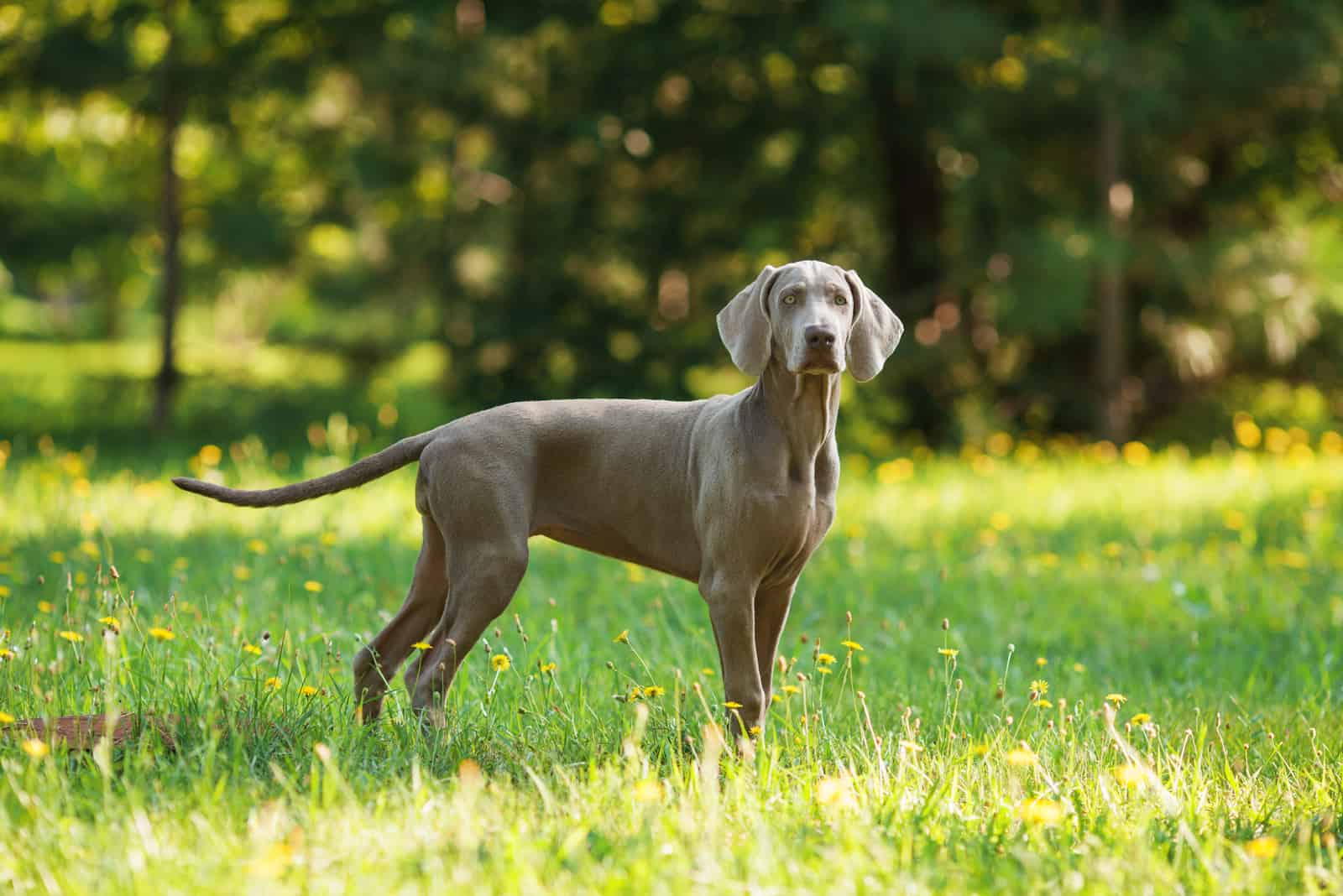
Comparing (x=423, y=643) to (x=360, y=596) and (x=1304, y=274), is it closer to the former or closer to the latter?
(x=360, y=596)

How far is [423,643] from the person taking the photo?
13.4 feet

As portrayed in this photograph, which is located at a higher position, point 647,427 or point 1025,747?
point 647,427

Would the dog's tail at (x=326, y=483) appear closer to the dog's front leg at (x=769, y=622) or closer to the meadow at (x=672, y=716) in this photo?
the meadow at (x=672, y=716)

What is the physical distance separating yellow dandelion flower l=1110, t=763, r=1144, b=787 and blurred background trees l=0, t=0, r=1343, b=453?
7.78m

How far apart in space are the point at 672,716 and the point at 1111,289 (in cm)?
853

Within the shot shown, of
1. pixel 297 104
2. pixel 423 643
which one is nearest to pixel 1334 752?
pixel 423 643

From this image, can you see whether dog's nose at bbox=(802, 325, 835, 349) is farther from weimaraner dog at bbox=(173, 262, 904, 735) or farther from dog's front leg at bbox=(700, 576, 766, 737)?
dog's front leg at bbox=(700, 576, 766, 737)

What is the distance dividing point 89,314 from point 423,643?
2904 centimetres

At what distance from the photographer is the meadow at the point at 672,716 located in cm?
308

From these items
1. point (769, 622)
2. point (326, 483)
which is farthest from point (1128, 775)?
point (326, 483)

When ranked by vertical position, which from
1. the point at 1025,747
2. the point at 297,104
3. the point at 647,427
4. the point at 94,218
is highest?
the point at 297,104

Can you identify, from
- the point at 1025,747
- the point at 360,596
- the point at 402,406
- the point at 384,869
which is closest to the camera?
the point at 384,869

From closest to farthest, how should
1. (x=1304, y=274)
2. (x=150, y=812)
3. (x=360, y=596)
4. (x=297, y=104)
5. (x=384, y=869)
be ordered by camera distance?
1. (x=384, y=869)
2. (x=150, y=812)
3. (x=360, y=596)
4. (x=1304, y=274)
5. (x=297, y=104)

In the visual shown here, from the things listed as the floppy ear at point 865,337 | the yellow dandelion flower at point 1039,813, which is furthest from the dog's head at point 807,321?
the yellow dandelion flower at point 1039,813
